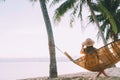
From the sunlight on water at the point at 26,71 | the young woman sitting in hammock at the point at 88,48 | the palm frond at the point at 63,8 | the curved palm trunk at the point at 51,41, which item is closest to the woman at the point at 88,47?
the young woman sitting in hammock at the point at 88,48

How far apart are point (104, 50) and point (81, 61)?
1.00 metres

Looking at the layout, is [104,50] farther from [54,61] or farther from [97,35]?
[97,35]

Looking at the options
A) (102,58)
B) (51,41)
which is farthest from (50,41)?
(102,58)

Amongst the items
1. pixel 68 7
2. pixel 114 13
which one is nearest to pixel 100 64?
pixel 68 7

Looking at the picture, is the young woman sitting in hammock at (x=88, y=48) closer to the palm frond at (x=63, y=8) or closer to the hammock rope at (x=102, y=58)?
the hammock rope at (x=102, y=58)

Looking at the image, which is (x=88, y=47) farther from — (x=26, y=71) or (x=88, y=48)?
(x=26, y=71)

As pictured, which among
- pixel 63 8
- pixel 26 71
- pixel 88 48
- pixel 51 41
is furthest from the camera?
pixel 26 71

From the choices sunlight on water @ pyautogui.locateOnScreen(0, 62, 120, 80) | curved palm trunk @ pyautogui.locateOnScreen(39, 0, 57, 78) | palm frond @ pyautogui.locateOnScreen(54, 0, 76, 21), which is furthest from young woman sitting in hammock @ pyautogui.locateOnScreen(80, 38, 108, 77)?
sunlight on water @ pyautogui.locateOnScreen(0, 62, 120, 80)

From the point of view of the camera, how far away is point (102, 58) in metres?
18.0

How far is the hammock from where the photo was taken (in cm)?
1798

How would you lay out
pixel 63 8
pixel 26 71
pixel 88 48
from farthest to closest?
pixel 26 71 → pixel 63 8 → pixel 88 48

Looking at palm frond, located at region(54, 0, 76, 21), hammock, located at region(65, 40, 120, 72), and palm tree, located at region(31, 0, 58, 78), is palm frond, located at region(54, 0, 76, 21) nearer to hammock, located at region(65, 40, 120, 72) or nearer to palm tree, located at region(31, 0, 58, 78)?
palm tree, located at region(31, 0, 58, 78)

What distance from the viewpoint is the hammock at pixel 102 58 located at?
18.0m

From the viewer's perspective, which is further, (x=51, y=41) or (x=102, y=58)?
(x=51, y=41)
